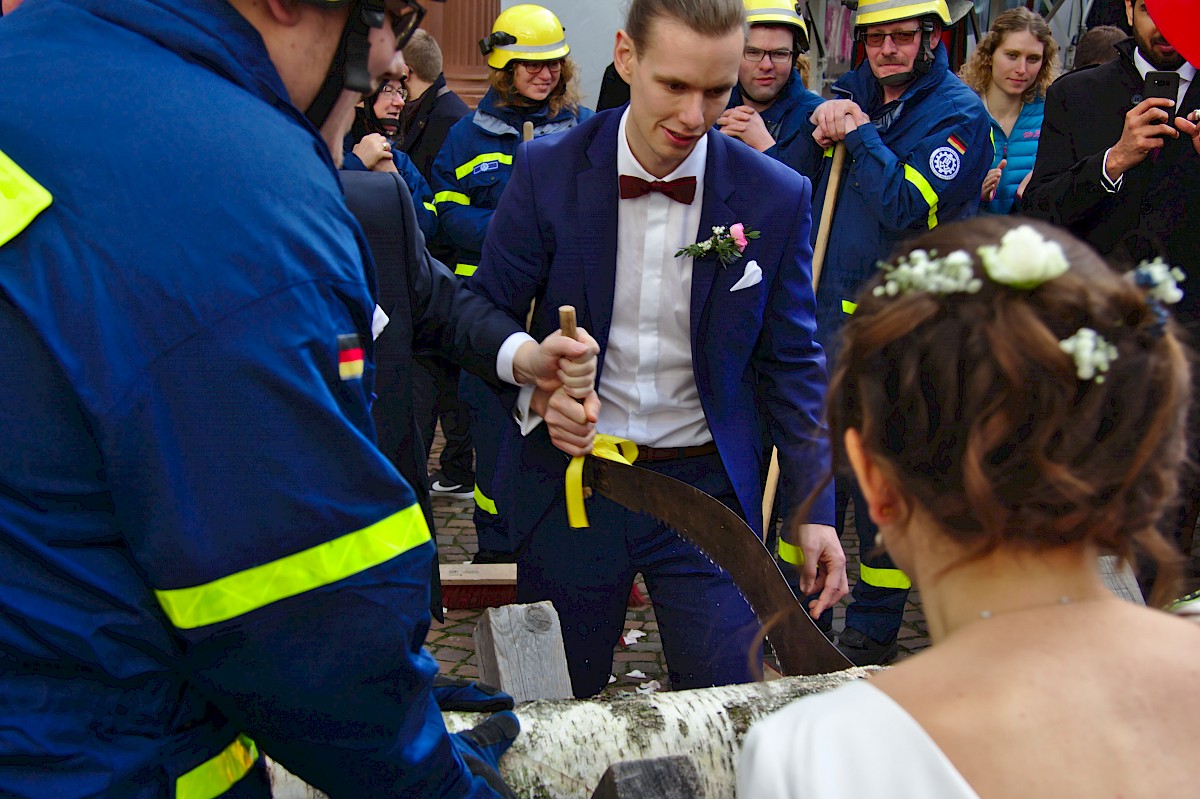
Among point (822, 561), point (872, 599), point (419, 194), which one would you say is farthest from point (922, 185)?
point (419, 194)

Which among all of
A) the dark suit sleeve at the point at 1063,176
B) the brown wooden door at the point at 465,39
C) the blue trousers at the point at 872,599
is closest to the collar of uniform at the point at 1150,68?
the dark suit sleeve at the point at 1063,176

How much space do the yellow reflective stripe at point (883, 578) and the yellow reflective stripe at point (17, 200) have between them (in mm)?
3732

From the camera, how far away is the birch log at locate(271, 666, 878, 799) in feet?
7.25

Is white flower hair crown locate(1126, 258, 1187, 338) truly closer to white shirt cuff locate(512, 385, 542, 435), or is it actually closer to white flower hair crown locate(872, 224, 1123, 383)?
white flower hair crown locate(872, 224, 1123, 383)

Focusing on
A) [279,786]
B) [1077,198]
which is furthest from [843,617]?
[279,786]

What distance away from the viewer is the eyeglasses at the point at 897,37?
479 cm

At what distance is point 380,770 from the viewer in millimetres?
1585

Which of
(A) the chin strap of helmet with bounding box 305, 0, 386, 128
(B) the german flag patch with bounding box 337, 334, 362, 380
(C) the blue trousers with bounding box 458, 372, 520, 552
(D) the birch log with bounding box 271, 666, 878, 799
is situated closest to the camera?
(B) the german flag patch with bounding box 337, 334, 362, 380

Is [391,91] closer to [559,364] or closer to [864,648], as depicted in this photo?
[864,648]

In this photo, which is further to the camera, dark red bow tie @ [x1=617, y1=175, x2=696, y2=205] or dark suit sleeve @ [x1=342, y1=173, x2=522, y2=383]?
dark red bow tie @ [x1=617, y1=175, x2=696, y2=205]

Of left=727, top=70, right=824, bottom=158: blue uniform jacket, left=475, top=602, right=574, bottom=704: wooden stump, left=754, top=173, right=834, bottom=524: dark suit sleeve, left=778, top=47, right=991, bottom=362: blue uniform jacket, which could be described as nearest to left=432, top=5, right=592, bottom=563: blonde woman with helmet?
left=727, top=70, right=824, bottom=158: blue uniform jacket

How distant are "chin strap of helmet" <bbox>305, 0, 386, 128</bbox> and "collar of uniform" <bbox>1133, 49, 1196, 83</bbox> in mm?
3785

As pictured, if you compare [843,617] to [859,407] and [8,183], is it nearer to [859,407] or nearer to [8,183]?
[859,407]

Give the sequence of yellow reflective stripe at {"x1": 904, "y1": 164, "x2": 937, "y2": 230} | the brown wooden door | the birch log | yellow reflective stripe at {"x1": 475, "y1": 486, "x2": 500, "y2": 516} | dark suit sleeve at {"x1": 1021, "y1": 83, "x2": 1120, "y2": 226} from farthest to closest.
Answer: the brown wooden door, yellow reflective stripe at {"x1": 475, "y1": 486, "x2": 500, "y2": 516}, yellow reflective stripe at {"x1": 904, "y1": 164, "x2": 937, "y2": 230}, dark suit sleeve at {"x1": 1021, "y1": 83, "x2": 1120, "y2": 226}, the birch log
